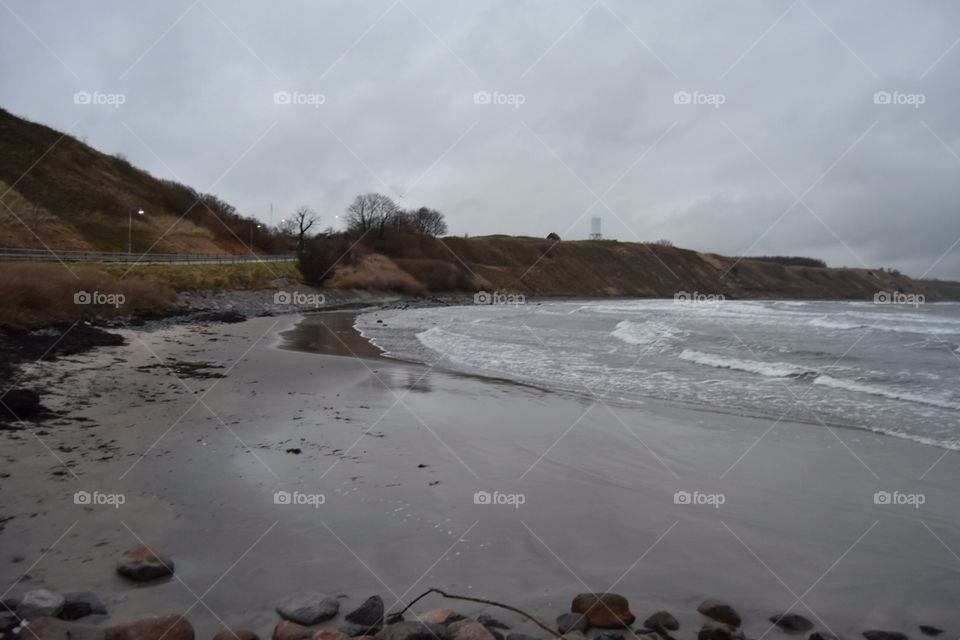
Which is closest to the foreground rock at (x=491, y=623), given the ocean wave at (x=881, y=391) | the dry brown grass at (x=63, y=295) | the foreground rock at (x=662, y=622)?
the foreground rock at (x=662, y=622)

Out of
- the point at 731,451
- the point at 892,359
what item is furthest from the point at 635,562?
the point at 892,359

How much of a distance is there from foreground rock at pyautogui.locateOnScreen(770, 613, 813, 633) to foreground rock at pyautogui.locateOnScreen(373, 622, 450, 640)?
2.29 meters

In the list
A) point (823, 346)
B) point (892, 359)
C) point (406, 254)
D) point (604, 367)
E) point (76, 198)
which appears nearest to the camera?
point (604, 367)

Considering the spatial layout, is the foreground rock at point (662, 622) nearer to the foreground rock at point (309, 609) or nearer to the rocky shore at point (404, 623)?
the rocky shore at point (404, 623)

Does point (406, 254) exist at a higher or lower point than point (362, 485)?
higher

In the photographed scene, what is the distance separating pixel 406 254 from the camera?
8662 centimetres

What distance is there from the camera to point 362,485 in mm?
6332

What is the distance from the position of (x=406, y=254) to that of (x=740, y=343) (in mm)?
69116

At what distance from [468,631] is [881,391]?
13.0 metres

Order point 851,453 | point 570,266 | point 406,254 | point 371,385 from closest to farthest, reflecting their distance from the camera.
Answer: point 851,453, point 371,385, point 406,254, point 570,266

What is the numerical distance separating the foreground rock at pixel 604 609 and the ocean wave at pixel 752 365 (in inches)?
503

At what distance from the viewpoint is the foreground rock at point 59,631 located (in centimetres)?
322

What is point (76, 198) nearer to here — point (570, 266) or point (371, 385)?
point (371, 385)

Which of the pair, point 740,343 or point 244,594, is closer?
point 244,594
